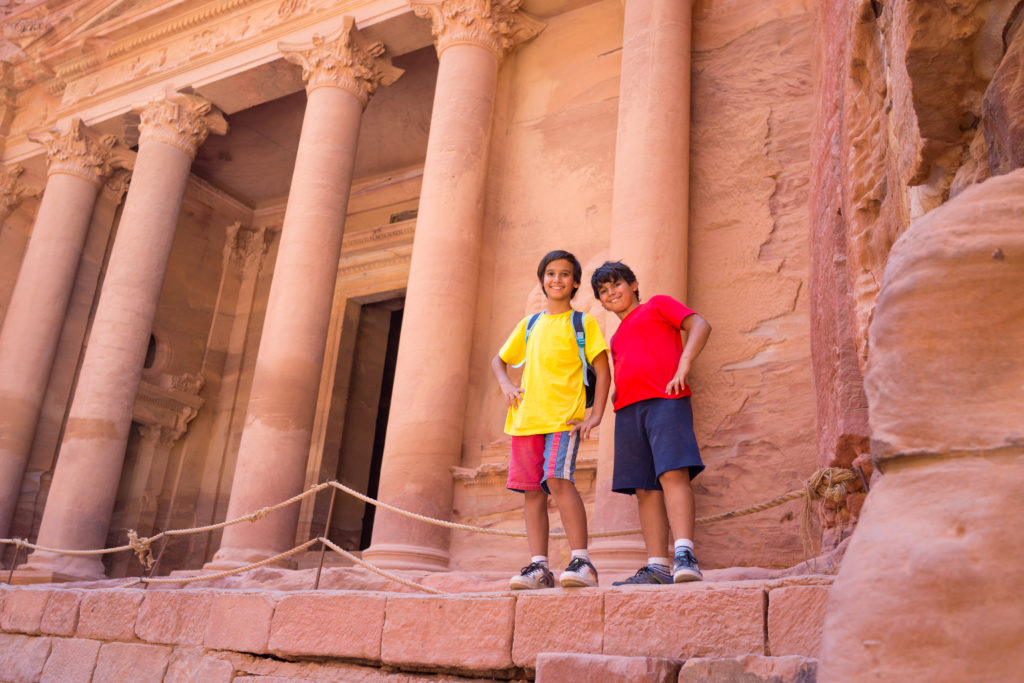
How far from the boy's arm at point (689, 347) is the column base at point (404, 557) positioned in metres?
4.47

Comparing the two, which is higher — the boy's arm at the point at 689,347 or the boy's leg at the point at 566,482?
the boy's arm at the point at 689,347

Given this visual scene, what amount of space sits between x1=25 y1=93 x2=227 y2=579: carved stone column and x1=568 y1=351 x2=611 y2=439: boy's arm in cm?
948

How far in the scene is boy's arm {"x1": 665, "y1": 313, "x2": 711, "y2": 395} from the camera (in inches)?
179

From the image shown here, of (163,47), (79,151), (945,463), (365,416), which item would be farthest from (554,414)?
(79,151)

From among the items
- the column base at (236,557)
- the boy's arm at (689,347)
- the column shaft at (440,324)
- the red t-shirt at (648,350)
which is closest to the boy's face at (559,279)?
the red t-shirt at (648,350)

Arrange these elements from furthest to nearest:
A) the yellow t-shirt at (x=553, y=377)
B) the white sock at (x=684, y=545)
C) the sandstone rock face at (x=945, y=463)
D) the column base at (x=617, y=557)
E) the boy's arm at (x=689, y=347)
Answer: the column base at (x=617, y=557), the yellow t-shirt at (x=553, y=377), the boy's arm at (x=689, y=347), the white sock at (x=684, y=545), the sandstone rock face at (x=945, y=463)

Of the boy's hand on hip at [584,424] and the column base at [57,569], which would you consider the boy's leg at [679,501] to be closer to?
the boy's hand on hip at [584,424]

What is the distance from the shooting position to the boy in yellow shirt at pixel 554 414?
474 cm

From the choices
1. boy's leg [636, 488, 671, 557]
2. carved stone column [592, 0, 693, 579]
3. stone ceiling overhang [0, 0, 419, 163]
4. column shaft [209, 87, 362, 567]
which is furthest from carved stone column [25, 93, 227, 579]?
boy's leg [636, 488, 671, 557]

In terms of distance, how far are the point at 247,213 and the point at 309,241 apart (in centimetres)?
872

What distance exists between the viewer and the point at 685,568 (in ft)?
13.9

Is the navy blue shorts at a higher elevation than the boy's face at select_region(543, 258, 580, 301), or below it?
below

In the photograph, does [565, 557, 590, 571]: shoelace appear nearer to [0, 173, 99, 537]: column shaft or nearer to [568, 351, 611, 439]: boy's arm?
[568, 351, 611, 439]: boy's arm

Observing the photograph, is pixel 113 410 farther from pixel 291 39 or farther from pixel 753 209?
pixel 753 209
